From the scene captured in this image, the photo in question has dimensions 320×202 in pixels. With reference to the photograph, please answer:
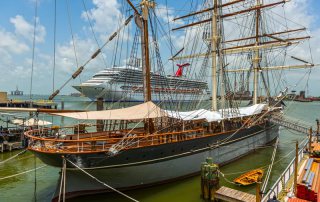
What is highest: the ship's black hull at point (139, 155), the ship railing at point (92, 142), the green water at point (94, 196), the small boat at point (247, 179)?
the ship railing at point (92, 142)

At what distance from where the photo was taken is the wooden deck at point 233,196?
9.26m

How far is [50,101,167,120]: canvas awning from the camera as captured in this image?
1064cm

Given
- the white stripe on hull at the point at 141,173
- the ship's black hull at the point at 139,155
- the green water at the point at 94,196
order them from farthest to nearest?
the green water at the point at 94,196, the white stripe on hull at the point at 141,173, the ship's black hull at the point at 139,155

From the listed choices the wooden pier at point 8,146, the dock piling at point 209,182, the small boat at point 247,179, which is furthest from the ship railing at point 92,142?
the wooden pier at point 8,146

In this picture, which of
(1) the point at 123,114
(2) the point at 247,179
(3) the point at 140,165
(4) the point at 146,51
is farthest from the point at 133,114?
(2) the point at 247,179

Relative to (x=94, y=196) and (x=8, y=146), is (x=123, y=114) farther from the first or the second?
(x=8, y=146)

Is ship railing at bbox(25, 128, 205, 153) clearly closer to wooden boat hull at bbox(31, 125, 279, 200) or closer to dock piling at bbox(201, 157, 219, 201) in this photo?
wooden boat hull at bbox(31, 125, 279, 200)

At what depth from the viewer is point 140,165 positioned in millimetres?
11070

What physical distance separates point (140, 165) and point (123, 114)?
2.49m

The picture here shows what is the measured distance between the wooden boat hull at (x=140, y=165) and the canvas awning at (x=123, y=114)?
1.61 metres

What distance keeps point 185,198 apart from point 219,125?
22.7 ft

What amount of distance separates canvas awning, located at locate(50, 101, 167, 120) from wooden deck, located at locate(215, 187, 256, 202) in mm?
4756

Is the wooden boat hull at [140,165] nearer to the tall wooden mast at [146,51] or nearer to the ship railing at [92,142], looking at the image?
the ship railing at [92,142]

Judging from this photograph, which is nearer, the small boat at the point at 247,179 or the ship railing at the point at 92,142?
the ship railing at the point at 92,142
